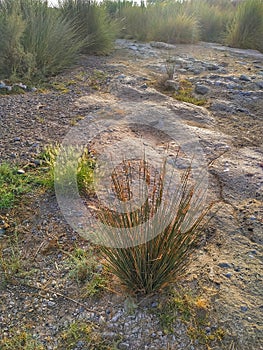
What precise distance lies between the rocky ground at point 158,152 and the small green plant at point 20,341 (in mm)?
30

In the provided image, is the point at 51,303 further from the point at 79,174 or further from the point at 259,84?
the point at 259,84

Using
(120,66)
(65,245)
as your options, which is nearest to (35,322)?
(65,245)

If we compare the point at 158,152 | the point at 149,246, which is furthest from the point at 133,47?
the point at 149,246

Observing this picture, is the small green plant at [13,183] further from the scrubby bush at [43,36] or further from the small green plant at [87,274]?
the scrubby bush at [43,36]

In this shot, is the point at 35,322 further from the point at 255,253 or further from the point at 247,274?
the point at 255,253

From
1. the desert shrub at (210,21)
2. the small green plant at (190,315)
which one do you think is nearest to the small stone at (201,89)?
the small green plant at (190,315)

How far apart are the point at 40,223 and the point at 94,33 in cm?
473

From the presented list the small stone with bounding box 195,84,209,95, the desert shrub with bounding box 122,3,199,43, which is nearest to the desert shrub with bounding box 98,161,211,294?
the small stone with bounding box 195,84,209,95

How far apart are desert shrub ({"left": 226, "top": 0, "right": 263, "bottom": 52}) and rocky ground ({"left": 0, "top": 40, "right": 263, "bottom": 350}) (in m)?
2.03

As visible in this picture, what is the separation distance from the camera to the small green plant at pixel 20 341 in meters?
1.54

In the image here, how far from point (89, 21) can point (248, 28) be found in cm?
343

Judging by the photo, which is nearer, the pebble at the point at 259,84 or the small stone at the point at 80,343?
the small stone at the point at 80,343

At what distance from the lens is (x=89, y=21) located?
609cm

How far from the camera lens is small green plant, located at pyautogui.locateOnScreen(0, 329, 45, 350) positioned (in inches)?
60.6
